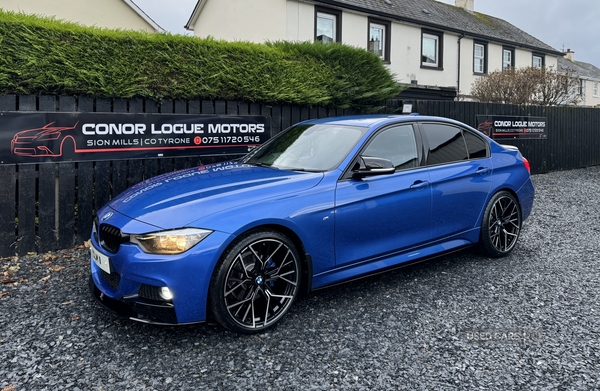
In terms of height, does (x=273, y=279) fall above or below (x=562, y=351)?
above

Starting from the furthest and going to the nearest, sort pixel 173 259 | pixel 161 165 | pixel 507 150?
pixel 161 165, pixel 507 150, pixel 173 259

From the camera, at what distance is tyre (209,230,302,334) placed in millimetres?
3322

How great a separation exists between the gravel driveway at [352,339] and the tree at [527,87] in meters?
13.0

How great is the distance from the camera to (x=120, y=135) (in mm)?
5914

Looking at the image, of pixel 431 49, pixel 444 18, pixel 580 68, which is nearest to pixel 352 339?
pixel 431 49

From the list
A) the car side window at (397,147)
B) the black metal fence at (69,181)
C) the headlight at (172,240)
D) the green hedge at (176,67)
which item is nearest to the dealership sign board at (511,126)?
the green hedge at (176,67)

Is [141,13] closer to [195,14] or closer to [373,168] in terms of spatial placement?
[195,14]

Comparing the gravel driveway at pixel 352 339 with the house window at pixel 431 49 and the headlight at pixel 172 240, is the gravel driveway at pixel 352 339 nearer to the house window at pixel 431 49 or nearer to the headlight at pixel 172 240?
the headlight at pixel 172 240

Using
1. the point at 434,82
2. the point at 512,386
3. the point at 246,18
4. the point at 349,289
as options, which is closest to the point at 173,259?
the point at 349,289

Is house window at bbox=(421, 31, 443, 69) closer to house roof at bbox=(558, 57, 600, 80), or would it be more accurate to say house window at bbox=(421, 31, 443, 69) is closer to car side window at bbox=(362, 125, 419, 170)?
car side window at bbox=(362, 125, 419, 170)

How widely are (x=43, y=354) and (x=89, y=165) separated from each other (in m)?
2.99

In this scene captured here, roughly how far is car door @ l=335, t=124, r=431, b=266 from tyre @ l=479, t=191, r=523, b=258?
3.29 feet

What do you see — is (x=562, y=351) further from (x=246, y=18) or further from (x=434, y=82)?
(x=434, y=82)

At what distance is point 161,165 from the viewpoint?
6.34 metres
